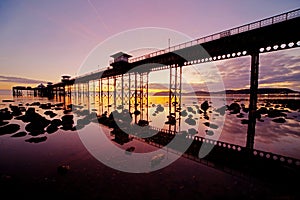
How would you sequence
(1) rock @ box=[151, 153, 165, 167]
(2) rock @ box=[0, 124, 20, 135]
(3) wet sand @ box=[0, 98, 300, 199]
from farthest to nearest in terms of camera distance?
1. (2) rock @ box=[0, 124, 20, 135]
2. (1) rock @ box=[151, 153, 165, 167]
3. (3) wet sand @ box=[0, 98, 300, 199]

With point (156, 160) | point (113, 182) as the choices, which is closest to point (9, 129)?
point (113, 182)

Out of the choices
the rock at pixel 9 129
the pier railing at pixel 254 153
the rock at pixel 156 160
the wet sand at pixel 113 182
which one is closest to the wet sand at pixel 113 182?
the wet sand at pixel 113 182

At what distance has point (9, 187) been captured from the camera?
179 inches

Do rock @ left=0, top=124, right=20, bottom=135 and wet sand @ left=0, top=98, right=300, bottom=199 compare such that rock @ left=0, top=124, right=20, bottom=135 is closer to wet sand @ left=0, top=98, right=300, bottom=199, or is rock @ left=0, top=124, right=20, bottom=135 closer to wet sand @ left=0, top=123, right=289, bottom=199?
wet sand @ left=0, top=98, right=300, bottom=199

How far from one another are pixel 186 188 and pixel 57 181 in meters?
4.38

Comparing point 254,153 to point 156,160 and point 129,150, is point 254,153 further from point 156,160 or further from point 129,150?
point 129,150

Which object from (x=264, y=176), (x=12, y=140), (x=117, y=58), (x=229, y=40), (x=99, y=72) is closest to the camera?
(x=264, y=176)

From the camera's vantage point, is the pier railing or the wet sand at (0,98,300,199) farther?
the pier railing

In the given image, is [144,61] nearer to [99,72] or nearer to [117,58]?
[117,58]

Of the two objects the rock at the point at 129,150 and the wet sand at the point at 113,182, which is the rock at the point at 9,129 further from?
the rock at the point at 129,150

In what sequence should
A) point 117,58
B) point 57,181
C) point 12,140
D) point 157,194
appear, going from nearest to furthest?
point 157,194 < point 57,181 < point 12,140 < point 117,58

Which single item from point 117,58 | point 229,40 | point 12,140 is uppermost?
point 117,58

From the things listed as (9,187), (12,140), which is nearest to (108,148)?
(9,187)

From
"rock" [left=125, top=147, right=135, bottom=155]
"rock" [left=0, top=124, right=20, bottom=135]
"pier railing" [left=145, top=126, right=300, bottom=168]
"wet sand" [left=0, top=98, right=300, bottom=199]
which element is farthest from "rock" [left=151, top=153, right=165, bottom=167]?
"rock" [left=0, top=124, right=20, bottom=135]
